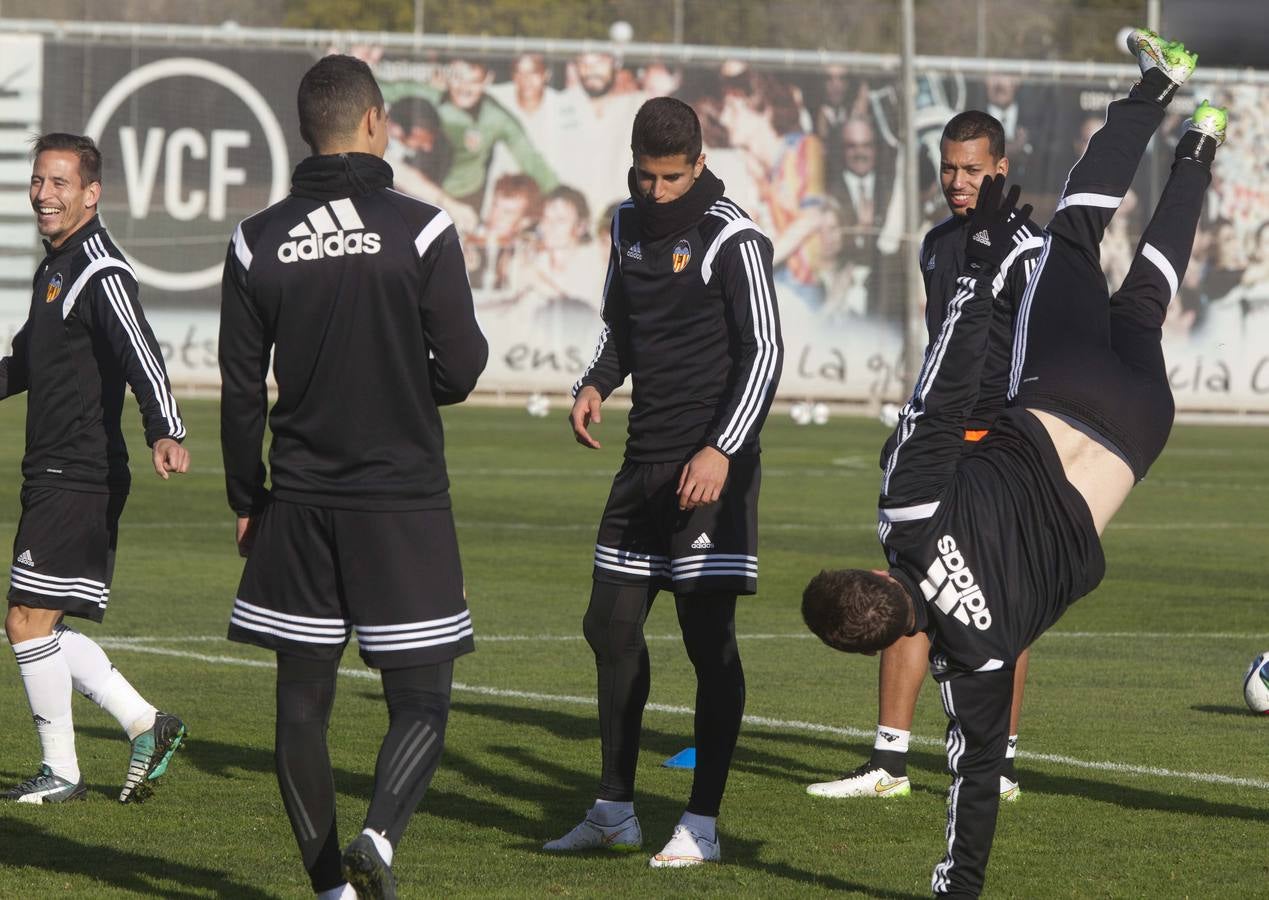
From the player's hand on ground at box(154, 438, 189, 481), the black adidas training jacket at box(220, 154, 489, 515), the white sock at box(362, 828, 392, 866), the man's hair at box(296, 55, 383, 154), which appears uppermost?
the man's hair at box(296, 55, 383, 154)

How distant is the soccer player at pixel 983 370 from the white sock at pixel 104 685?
2.39 m

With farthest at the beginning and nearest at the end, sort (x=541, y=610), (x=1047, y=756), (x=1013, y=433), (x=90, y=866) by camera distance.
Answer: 1. (x=541, y=610)
2. (x=1047, y=756)
3. (x=90, y=866)
4. (x=1013, y=433)

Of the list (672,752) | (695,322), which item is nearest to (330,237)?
(695,322)

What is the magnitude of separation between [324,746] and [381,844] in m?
0.42

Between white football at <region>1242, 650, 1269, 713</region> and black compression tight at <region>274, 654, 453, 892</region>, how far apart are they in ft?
15.9

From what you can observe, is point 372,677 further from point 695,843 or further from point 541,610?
point 695,843

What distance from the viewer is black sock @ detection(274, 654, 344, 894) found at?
525 cm

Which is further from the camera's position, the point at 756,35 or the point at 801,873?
the point at 756,35

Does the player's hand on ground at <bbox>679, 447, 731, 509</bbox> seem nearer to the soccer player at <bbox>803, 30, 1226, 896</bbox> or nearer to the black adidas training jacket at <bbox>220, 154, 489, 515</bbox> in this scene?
the soccer player at <bbox>803, 30, 1226, 896</bbox>

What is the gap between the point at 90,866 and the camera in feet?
20.8

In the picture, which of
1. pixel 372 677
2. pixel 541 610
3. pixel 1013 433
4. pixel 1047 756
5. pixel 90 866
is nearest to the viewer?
pixel 1013 433

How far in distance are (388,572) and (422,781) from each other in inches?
20.7

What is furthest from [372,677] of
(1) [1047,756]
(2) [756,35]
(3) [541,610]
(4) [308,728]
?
(2) [756,35]

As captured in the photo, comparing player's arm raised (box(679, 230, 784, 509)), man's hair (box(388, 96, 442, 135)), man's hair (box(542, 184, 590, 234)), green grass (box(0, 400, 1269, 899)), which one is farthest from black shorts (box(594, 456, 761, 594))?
man's hair (box(542, 184, 590, 234))
